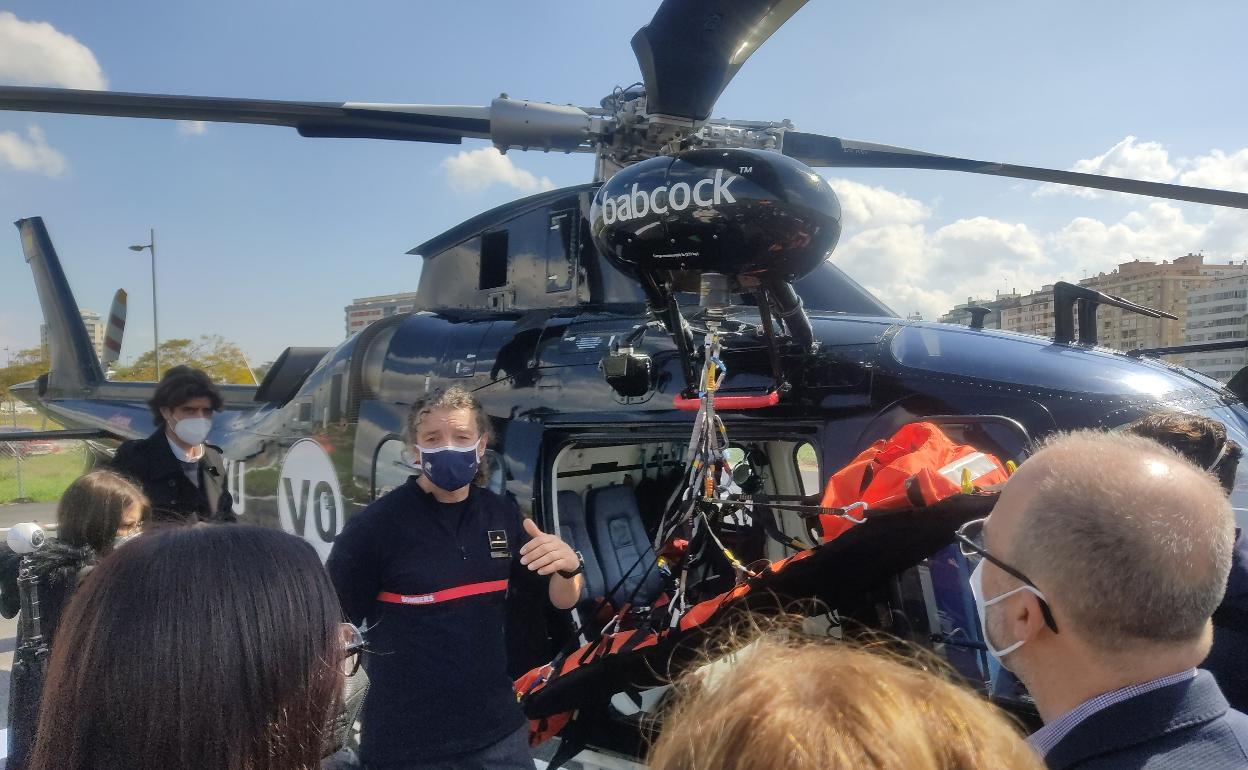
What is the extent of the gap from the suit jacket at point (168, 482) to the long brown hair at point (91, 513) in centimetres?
111

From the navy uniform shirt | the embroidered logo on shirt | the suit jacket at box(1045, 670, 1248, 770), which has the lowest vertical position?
the navy uniform shirt

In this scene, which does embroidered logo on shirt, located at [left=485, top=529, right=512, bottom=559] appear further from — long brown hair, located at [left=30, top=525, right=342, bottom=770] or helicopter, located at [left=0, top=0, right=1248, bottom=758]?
long brown hair, located at [left=30, top=525, right=342, bottom=770]

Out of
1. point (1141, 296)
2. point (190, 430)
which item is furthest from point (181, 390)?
point (1141, 296)

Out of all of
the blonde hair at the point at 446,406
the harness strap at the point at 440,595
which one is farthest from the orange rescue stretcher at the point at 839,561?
the blonde hair at the point at 446,406

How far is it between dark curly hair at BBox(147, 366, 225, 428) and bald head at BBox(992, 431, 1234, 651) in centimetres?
391

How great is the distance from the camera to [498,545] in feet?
8.10

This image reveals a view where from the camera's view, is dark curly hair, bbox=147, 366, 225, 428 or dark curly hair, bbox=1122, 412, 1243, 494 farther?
dark curly hair, bbox=147, 366, 225, 428

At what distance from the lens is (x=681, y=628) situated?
2.30 m

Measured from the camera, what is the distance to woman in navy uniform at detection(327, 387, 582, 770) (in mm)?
2242

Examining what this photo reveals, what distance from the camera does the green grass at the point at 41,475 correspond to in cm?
1619

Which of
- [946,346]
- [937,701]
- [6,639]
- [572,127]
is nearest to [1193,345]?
[946,346]

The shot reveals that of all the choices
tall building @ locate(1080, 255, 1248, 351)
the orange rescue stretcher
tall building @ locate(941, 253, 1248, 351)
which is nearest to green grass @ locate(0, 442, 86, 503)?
the orange rescue stretcher

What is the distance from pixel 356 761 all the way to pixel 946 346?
234 cm

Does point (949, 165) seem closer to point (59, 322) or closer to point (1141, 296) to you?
point (1141, 296)
